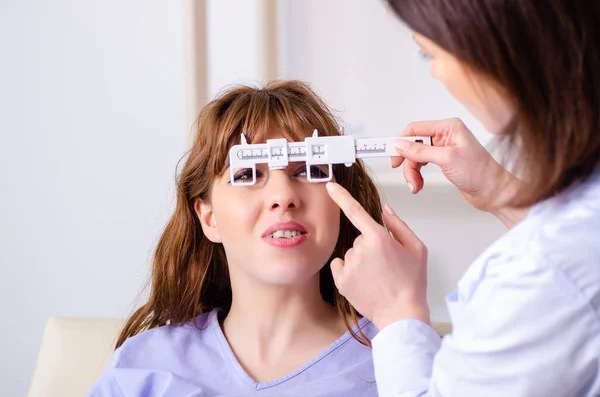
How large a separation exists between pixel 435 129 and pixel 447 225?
0.54 meters

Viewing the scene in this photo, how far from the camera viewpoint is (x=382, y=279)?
98 cm

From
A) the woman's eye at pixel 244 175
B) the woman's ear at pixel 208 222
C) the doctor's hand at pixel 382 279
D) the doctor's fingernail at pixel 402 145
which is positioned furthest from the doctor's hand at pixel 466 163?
the woman's ear at pixel 208 222

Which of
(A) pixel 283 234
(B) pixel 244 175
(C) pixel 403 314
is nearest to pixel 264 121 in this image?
(B) pixel 244 175

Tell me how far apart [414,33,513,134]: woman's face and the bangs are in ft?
1.59

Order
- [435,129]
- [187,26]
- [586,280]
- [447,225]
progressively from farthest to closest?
[187,26] → [447,225] → [435,129] → [586,280]

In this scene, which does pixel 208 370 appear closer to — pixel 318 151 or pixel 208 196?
pixel 208 196

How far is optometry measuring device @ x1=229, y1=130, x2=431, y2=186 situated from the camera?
3.76 feet

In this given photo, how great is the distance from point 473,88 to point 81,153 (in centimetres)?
143

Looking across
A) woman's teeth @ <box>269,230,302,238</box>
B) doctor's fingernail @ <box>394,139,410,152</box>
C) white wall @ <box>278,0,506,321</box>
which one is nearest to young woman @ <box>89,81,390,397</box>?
woman's teeth @ <box>269,230,302,238</box>

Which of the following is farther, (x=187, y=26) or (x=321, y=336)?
(x=187, y=26)

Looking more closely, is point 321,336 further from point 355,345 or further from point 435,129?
point 435,129

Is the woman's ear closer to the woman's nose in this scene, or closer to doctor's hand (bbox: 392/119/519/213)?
the woman's nose

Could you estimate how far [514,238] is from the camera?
759 mm

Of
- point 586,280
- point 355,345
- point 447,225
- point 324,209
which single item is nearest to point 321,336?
point 355,345
